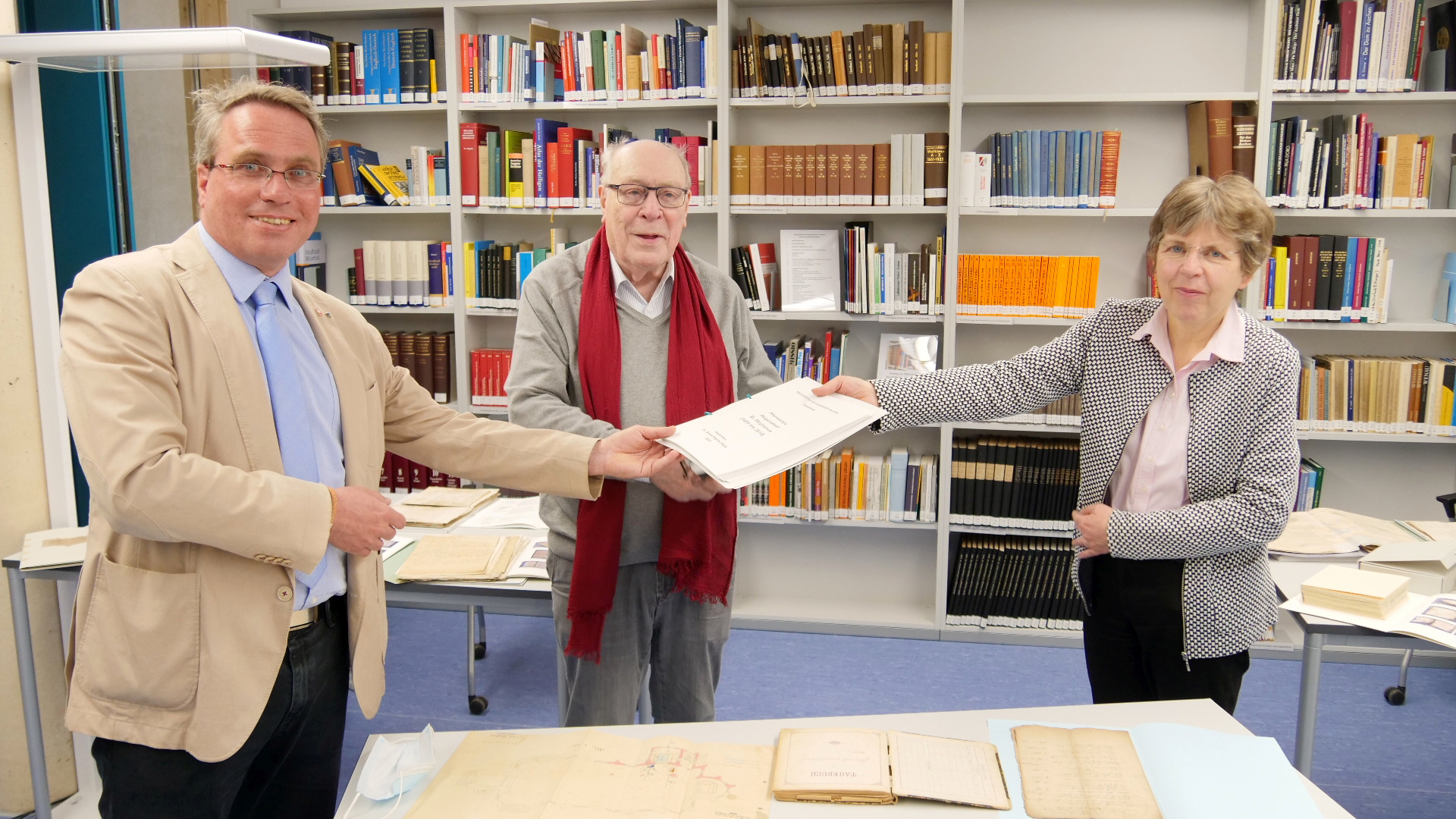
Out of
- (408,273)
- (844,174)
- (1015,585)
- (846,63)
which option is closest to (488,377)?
(408,273)

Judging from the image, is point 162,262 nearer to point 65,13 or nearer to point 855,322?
point 65,13

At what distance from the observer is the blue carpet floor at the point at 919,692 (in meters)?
3.28

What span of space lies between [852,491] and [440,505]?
190 cm

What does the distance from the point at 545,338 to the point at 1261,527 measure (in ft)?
4.87

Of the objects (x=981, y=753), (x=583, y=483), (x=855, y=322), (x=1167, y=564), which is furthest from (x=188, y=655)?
(x=855, y=322)

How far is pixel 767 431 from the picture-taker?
1971 millimetres

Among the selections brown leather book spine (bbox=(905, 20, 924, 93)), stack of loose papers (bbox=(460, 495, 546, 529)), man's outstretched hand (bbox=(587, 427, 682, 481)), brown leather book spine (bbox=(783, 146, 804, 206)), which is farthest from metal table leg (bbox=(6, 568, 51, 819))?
brown leather book spine (bbox=(905, 20, 924, 93))

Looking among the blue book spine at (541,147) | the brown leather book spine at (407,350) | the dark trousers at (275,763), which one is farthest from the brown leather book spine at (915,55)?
the dark trousers at (275,763)

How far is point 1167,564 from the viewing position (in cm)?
199

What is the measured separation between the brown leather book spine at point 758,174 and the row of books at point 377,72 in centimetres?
140

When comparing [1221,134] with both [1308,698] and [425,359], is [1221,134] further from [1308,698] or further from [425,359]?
[425,359]

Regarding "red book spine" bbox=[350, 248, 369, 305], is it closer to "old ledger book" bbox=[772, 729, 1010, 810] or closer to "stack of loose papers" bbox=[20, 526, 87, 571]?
"stack of loose papers" bbox=[20, 526, 87, 571]

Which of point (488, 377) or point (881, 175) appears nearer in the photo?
point (881, 175)

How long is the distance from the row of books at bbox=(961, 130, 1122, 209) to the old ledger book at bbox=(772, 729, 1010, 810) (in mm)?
2958
